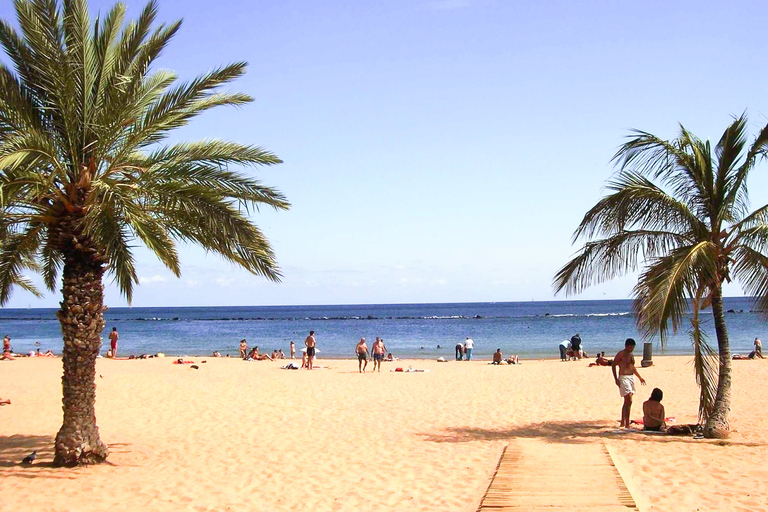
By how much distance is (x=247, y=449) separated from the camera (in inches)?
414

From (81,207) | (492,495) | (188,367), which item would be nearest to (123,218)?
(81,207)

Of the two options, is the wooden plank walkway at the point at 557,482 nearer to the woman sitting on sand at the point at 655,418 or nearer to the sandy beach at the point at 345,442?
the sandy beach at the point at 345,442

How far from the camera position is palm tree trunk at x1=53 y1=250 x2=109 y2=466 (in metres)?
8.73

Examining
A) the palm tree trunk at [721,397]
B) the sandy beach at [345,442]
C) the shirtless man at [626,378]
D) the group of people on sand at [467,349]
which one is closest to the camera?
the sandy beach at [345,442]

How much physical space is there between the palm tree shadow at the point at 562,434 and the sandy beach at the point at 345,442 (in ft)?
0.12

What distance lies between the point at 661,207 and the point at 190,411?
10.5 metres

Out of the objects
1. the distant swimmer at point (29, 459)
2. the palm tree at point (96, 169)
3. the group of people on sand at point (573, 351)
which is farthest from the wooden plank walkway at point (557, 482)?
the group of people on sand at point (573, 351)

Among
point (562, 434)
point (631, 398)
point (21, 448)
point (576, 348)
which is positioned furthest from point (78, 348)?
point (576, 348)

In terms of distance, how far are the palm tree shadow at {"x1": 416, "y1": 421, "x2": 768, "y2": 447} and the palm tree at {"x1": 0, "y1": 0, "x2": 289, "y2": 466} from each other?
4.52 m

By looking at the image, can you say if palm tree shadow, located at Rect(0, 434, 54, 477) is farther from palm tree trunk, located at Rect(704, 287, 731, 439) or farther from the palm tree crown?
palm tree trunk, located at Rect(704, 287, 731, 439)

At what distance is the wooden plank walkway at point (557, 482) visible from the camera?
6635 millimetres

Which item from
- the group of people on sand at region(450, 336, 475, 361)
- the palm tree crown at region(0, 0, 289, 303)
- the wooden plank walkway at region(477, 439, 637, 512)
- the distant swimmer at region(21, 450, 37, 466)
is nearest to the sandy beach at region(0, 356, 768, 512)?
the distant swimmer at region(21, 450, 37, 466)

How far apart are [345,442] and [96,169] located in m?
5.84

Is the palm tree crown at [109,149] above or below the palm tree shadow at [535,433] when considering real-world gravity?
above
